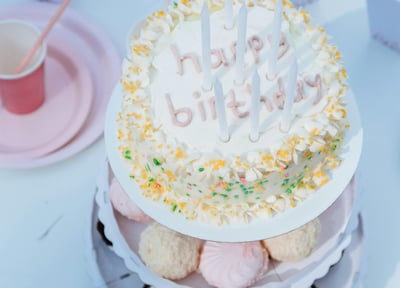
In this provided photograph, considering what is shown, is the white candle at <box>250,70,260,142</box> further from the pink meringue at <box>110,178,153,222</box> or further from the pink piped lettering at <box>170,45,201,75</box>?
the pink meringue at <box>110,178,153,222</box>

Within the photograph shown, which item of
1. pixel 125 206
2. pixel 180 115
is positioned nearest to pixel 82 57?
pixel 125 206

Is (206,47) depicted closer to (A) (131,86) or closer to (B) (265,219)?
(A) (131,86)

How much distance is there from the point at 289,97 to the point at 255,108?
43 mm

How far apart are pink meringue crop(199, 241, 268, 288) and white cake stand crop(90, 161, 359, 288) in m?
0.02

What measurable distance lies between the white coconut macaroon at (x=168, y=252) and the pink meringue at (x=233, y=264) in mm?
21

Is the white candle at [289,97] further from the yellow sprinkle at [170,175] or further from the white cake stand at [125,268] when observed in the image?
the white cake stand at [125,268]

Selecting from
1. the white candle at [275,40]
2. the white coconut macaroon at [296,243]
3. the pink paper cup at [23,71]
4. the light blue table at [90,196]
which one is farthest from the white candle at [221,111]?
the pink paper cup at [23,71]

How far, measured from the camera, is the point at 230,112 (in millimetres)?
956

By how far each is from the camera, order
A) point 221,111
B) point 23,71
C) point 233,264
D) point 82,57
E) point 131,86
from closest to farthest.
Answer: point 221,111, point 131,86, point 233,264, point 23,71, point 82,57

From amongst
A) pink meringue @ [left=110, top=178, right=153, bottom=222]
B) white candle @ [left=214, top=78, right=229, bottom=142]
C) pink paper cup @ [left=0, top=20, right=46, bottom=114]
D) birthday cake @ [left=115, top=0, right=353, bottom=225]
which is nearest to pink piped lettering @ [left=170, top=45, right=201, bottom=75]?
birthday cake @ [left=115, top=0, right=353, bottom=225]

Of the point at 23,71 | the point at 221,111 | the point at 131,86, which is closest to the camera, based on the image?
the point at 221,111

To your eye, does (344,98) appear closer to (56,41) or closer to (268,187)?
(268,187)

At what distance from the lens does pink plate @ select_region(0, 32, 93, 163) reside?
129 cm

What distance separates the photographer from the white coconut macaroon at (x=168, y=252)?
1082 millimetres
